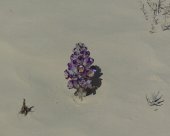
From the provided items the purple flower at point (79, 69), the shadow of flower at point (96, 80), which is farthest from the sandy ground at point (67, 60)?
the purple flower at point (79, 69)

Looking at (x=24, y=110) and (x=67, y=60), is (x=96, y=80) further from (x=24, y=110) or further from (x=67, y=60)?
(x=24, y=110)

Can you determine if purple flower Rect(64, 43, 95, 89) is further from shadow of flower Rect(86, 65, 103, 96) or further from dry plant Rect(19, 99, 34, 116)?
dry plant Rect(19, 99, 34, 116)

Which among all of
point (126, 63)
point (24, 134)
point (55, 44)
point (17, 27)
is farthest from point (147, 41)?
point (24, 134)

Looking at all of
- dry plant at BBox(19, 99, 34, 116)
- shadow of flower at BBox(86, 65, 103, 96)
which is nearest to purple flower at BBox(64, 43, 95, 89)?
shadow of flower at BBox(86, 65, 103, 96)

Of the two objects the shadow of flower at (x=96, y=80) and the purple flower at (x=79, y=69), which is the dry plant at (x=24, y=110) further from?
the shadow of flower at (x=96, y=80)

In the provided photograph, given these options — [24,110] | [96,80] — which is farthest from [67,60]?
[24,110]

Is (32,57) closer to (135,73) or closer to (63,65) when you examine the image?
(63,65)

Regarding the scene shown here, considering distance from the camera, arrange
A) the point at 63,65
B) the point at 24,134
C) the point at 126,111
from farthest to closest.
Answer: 1. the point at 63,65
2. the point at 126,111
3. the point at 24,134

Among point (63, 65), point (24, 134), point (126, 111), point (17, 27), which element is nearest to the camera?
point (24, 134)
